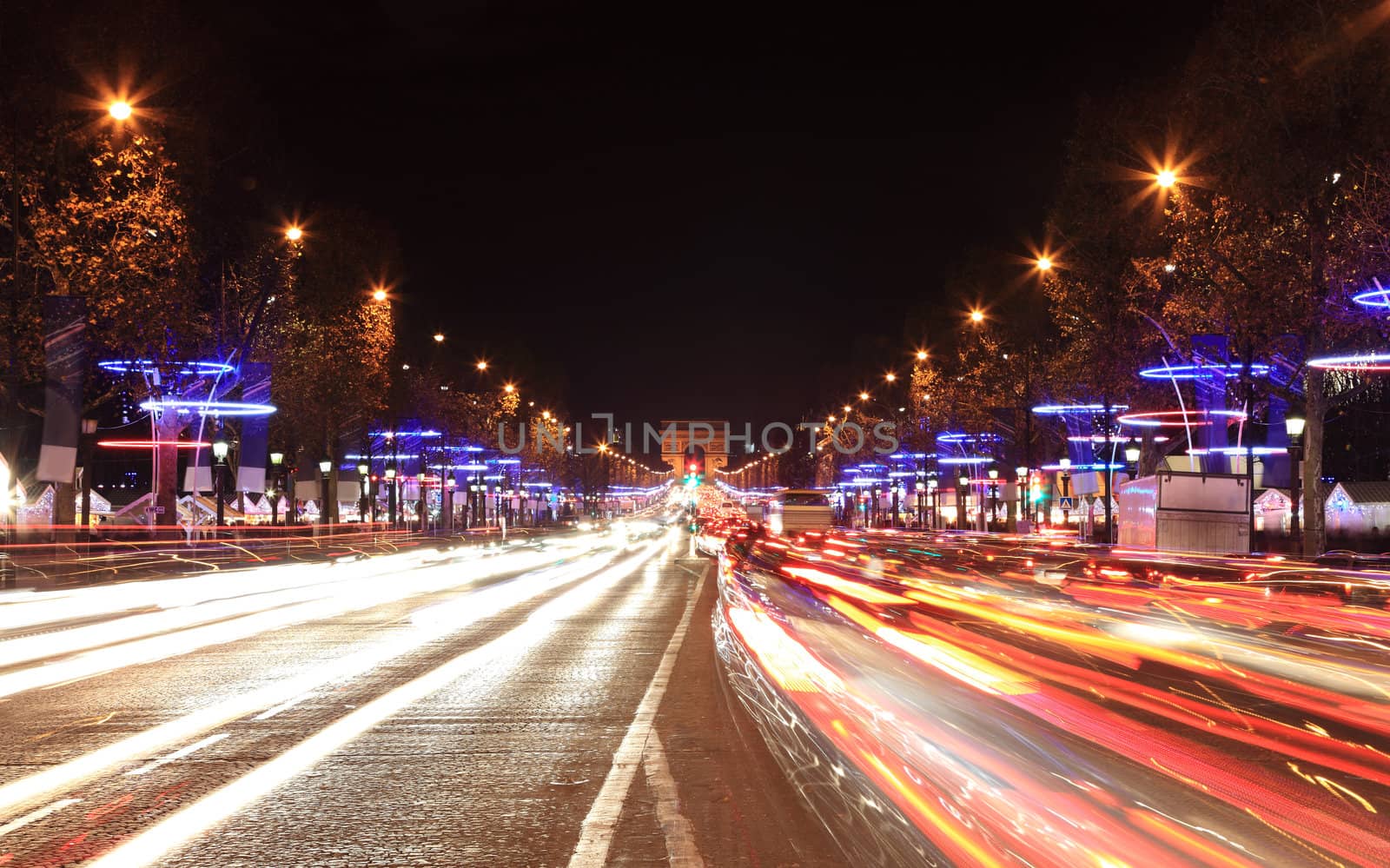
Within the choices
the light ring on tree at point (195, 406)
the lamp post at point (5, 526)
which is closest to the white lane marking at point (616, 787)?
the lamp post at point (5, 526)

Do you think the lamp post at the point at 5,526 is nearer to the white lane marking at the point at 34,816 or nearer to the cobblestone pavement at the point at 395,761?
the cobblestone pavement at the point at 395,761

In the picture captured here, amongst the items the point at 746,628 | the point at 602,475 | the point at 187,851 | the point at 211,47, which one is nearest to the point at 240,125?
the point at 211,47

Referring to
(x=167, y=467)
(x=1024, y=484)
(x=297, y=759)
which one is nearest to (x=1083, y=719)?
(x=297, y=759)

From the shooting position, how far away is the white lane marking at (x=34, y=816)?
20.4 ft

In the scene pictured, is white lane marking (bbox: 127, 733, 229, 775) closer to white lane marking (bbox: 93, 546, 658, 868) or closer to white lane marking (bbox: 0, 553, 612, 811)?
white lane marking (bbox: 0, 553, 612, 811)

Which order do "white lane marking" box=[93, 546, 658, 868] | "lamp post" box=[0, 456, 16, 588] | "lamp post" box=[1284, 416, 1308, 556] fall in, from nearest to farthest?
"white lane marking" box=[93, 546, 658, 868] < "lamp post" box=[0, 456, 16, 588] < "lamp post" box=[1284, 416, 1308, 556]

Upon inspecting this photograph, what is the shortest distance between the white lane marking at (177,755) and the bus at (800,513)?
67533 mm

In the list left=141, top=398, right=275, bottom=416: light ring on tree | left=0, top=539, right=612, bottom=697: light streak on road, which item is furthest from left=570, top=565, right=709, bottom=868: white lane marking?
left=141, top=398, right=275, bottom=416: light ring on tree

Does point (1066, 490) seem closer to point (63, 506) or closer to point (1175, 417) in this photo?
point (1175, 417)

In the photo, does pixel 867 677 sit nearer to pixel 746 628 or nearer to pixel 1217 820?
pixel 746 628

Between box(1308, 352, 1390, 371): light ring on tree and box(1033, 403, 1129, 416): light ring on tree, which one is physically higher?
box(1033, 403, 1129, 416): light ring on tree

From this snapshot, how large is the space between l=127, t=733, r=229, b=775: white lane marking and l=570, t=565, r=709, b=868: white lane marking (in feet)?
9.73

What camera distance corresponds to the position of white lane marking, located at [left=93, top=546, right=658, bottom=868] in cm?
589

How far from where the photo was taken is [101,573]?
30.8 meters
